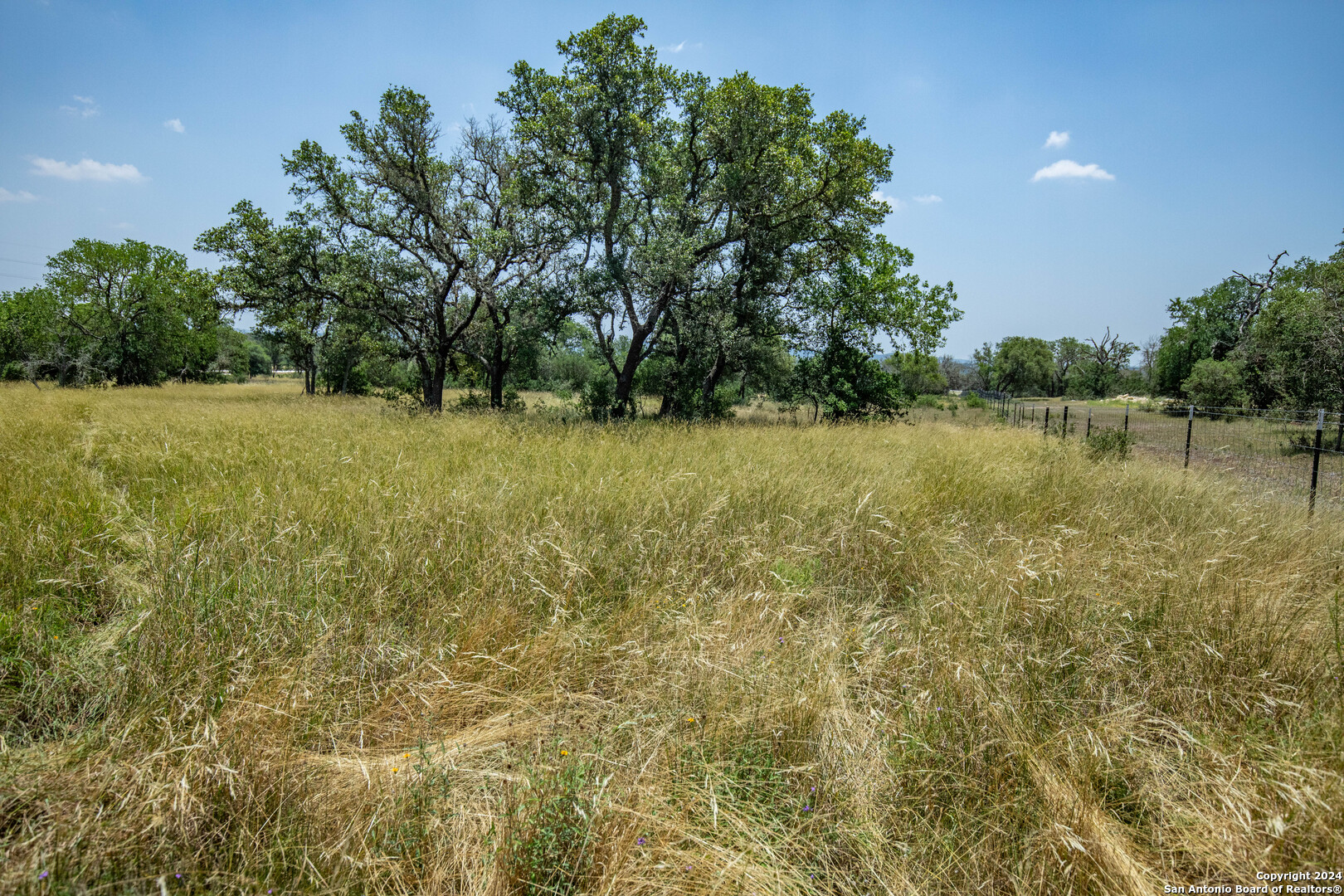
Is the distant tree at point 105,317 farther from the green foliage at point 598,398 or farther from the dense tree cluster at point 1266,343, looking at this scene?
the dense tree cluster at point 1266,343

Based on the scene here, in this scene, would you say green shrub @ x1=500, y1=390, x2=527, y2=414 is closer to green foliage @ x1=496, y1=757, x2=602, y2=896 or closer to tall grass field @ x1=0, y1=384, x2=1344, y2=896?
tall grass field @ x1=0, y1=384, x2=1344, y2=896

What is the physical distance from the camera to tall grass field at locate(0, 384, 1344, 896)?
1.65 metres

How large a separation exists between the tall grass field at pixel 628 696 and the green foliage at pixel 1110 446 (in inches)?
176

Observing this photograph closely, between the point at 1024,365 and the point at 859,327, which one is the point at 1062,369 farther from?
the point at 859,327

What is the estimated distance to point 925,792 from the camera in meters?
2.04

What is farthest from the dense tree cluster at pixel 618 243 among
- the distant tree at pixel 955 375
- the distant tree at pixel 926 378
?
the distant tree at pixel 955 375

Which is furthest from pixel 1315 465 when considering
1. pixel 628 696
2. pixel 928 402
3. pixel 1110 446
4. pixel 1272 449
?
pixel 928 402

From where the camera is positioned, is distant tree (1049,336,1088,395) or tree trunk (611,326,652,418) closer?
tree trunk (611,326,652,418)

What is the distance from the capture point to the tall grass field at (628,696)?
1.65 meters

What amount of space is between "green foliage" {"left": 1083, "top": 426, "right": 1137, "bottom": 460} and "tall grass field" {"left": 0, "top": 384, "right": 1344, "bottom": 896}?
4.46m

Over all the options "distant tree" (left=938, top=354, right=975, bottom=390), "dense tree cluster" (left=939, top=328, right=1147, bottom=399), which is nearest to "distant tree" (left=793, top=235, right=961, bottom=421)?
"dense tree cluster" (left=939, top=328, right=1147, bottom=399)

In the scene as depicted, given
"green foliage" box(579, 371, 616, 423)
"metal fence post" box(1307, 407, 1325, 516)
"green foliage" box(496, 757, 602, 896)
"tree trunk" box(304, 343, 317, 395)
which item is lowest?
"green foliage" box(496, 757, 602, 896)

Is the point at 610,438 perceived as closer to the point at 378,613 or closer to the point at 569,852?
the point at 378,613

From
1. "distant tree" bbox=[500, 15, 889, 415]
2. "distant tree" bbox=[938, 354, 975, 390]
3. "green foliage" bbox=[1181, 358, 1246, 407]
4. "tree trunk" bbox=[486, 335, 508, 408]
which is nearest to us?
"distant tree" bbox=[500, 15, 889, 415]
